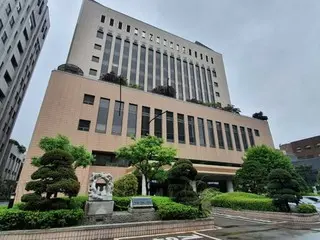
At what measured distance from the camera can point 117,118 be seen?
23219 millimetres

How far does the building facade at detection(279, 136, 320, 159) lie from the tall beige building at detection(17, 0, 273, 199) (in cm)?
2708

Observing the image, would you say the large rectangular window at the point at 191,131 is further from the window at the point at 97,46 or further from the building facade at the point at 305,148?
the building facade at the point at 305,148

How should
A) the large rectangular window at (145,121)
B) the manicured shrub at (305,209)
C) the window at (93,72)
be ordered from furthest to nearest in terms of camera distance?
the window at (93,72), the large rectangular window at (145,121), the manicured shrub at (305,209)

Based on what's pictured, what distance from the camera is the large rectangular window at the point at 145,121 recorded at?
79.0 ft

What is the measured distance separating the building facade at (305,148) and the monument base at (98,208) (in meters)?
58.0

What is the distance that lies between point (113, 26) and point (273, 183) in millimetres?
36539

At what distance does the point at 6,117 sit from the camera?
95.9ft

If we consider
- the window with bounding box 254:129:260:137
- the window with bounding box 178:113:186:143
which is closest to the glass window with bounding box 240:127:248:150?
the window with bounding box 254:129:260:137

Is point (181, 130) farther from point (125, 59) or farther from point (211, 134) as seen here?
point (125, 59)

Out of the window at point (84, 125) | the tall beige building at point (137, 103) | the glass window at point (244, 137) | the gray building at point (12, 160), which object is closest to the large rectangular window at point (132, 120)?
the tall beige building at point (137, 103)

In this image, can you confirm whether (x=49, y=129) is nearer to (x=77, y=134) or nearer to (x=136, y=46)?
(x=77, y=134)

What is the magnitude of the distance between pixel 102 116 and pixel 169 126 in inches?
336

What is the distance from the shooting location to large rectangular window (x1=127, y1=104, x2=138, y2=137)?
23.4m

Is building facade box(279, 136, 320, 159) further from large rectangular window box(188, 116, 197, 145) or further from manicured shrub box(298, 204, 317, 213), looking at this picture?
manicured shrub box(298, 204, 317, 213)
